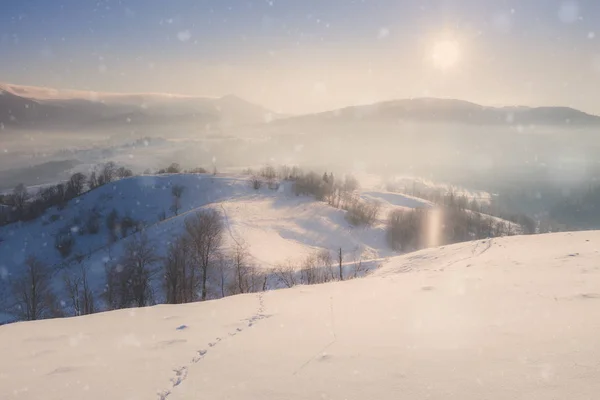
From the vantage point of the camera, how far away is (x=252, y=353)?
22.3ft

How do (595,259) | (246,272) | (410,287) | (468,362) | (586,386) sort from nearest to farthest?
(586,386), (468,362), (410,287), (595,259), (246,272)

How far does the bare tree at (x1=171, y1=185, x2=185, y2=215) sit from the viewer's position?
10380 centimetres

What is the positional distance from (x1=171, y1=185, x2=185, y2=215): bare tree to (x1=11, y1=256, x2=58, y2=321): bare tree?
1610 inches

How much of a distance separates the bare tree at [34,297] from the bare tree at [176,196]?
40.9 m

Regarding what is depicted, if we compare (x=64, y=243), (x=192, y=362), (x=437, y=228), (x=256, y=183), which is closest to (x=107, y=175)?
(x=64, y=243)

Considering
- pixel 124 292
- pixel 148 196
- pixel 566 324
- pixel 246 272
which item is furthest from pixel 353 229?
pixel 566 324

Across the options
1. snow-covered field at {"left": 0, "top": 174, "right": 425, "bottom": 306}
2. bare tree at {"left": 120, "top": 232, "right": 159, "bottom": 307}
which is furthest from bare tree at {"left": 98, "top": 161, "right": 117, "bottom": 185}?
bare tree at {"left": 120, "top": 232, "right": 159, "bottom": 307}

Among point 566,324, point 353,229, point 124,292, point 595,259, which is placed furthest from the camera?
point 353,229

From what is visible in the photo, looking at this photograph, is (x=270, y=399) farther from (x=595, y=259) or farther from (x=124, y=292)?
(x=124, y=292)

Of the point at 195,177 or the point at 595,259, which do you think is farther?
the point at 195,177

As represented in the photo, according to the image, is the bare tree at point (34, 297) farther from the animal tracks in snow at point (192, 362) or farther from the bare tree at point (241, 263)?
the animal tracks in snow at point (192, 362)

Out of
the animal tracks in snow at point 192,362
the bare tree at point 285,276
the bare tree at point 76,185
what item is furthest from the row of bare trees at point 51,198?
the animal tracks in snow at point 192,362

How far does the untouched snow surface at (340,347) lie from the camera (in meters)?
5.16

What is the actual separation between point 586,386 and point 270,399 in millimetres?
4371
